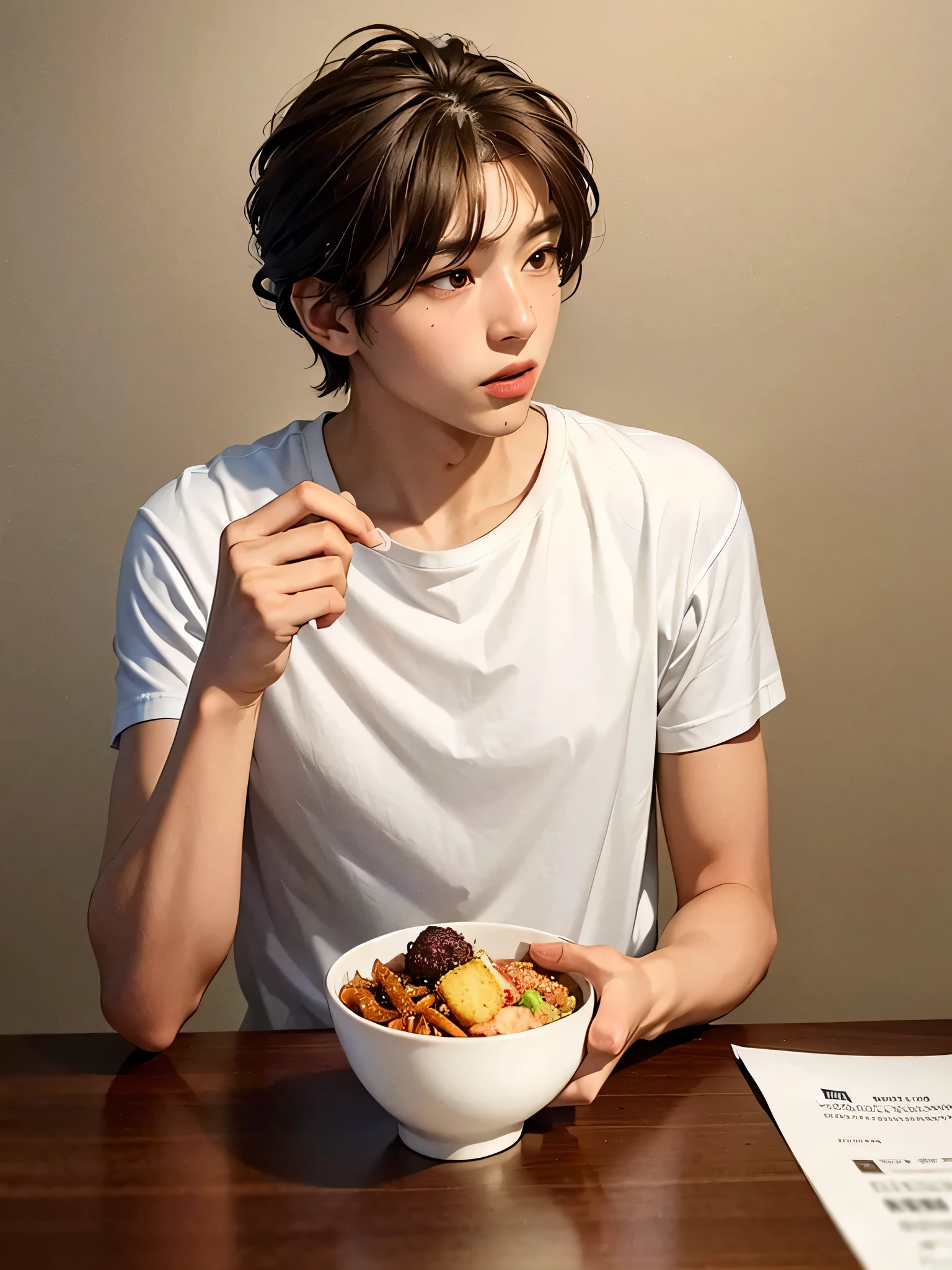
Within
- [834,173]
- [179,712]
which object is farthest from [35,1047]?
[834,173]

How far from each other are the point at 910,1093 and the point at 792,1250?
214 mm

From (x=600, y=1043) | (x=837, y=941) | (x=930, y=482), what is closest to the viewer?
(x=600, y=1043)

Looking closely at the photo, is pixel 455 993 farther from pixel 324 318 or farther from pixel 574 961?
pixel 324 318

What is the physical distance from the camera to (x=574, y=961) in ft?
2.58

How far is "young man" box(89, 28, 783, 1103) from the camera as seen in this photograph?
1007 mm

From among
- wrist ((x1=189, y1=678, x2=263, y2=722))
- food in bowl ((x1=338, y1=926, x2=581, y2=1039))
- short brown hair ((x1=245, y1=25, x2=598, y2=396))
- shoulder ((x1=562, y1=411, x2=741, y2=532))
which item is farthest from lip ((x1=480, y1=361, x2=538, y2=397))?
food in bowl ((x1=338, y1=926, x2=581, y2=1039))

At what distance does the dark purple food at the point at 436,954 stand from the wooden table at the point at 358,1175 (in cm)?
12

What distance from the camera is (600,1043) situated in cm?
73

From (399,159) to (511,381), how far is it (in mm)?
219

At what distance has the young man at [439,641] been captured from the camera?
3.30 feet

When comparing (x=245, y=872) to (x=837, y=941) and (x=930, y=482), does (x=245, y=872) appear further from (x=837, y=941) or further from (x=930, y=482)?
(x=930, y=482)

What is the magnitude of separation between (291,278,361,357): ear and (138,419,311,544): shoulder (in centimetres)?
15

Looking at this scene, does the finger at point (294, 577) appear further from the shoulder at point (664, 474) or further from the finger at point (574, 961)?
the shoulder at point (664, 474)

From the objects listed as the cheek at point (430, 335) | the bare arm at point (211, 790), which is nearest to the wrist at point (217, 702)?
the bare arm at point (211, 790)
